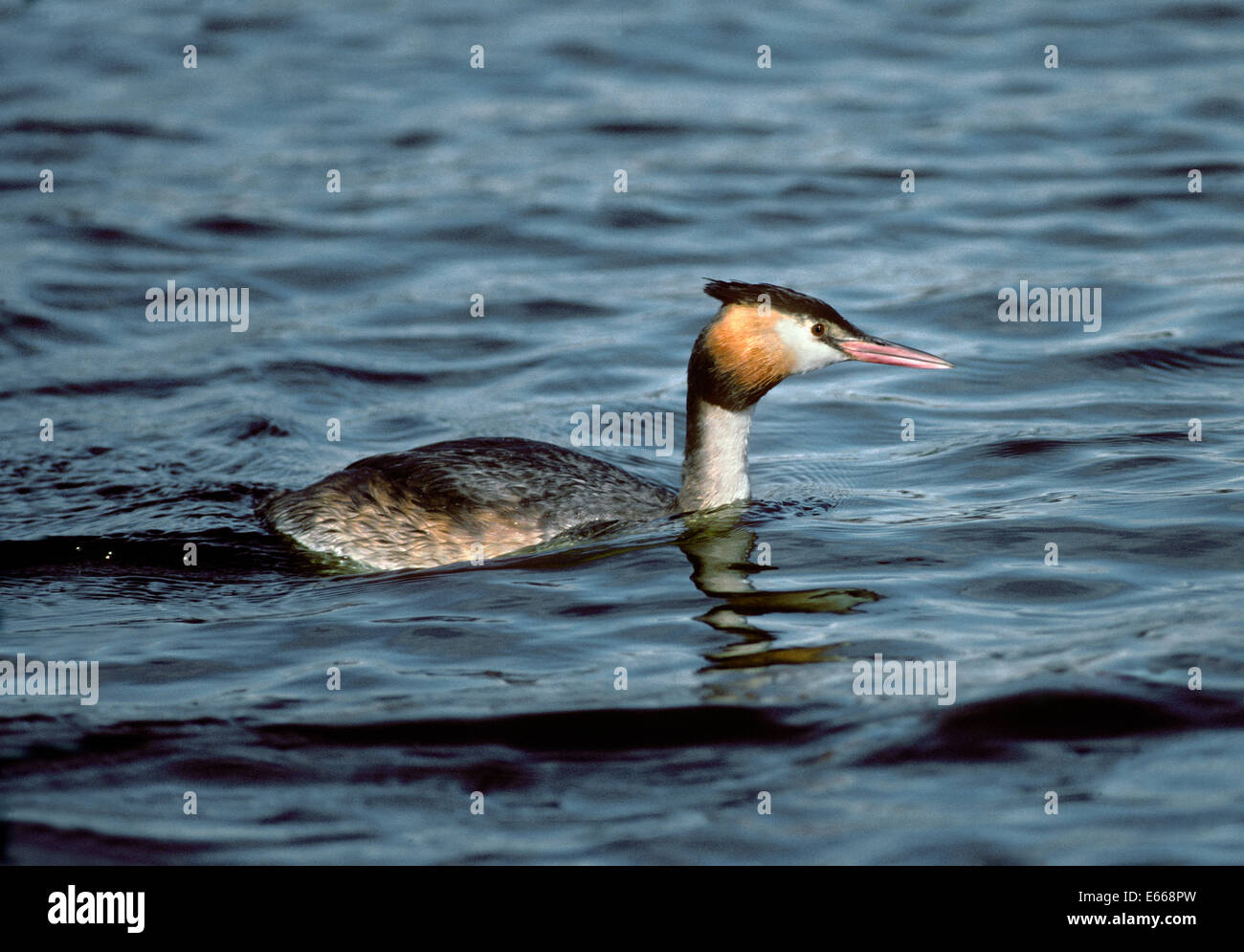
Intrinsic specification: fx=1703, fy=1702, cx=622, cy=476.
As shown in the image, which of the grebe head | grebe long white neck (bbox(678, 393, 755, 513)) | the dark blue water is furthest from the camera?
grebe long white neck (bbox(678, 393, 755, 513))

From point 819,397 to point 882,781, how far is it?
5.53 meters

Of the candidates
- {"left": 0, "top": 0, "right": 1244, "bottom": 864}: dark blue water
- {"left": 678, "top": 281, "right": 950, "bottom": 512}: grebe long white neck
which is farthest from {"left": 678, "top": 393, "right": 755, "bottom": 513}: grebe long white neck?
{"left": 0, "top": 0, "right": 1244, "bottom": 864}: dark blue water

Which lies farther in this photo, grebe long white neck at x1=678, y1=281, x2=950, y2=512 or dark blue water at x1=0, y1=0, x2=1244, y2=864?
grebe long white neck at x1=678, y1=281, x2=950, y2=512

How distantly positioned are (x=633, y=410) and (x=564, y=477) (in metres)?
2.40

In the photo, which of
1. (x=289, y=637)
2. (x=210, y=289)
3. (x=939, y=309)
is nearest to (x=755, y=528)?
(x=289, y=637)

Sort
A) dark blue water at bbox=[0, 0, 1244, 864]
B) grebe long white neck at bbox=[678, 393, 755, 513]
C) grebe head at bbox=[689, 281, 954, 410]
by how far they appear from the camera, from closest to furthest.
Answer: dark blue water at bbox=[0, 0, 1244, 864] → grebe head at bbox=[689, 281, 954, 410] → grebe long white neck at bbox=[678, 393, 755, 513]

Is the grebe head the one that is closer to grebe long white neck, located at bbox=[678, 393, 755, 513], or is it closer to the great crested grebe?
the great crested grebe

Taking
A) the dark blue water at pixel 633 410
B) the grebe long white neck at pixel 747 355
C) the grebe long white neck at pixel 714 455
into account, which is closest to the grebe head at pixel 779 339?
the grebe long white neck at pixel 747 355

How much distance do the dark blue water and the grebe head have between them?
0.82 meters

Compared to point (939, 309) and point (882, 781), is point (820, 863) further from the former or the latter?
point (939, 309)

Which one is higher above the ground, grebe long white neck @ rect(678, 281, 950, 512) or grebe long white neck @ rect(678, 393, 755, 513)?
grebe long white neck @ rect(678, 281, 950, 512)

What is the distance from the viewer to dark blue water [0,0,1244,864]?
5.63m

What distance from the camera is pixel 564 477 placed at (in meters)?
8.33

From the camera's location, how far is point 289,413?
1066 centimetres
